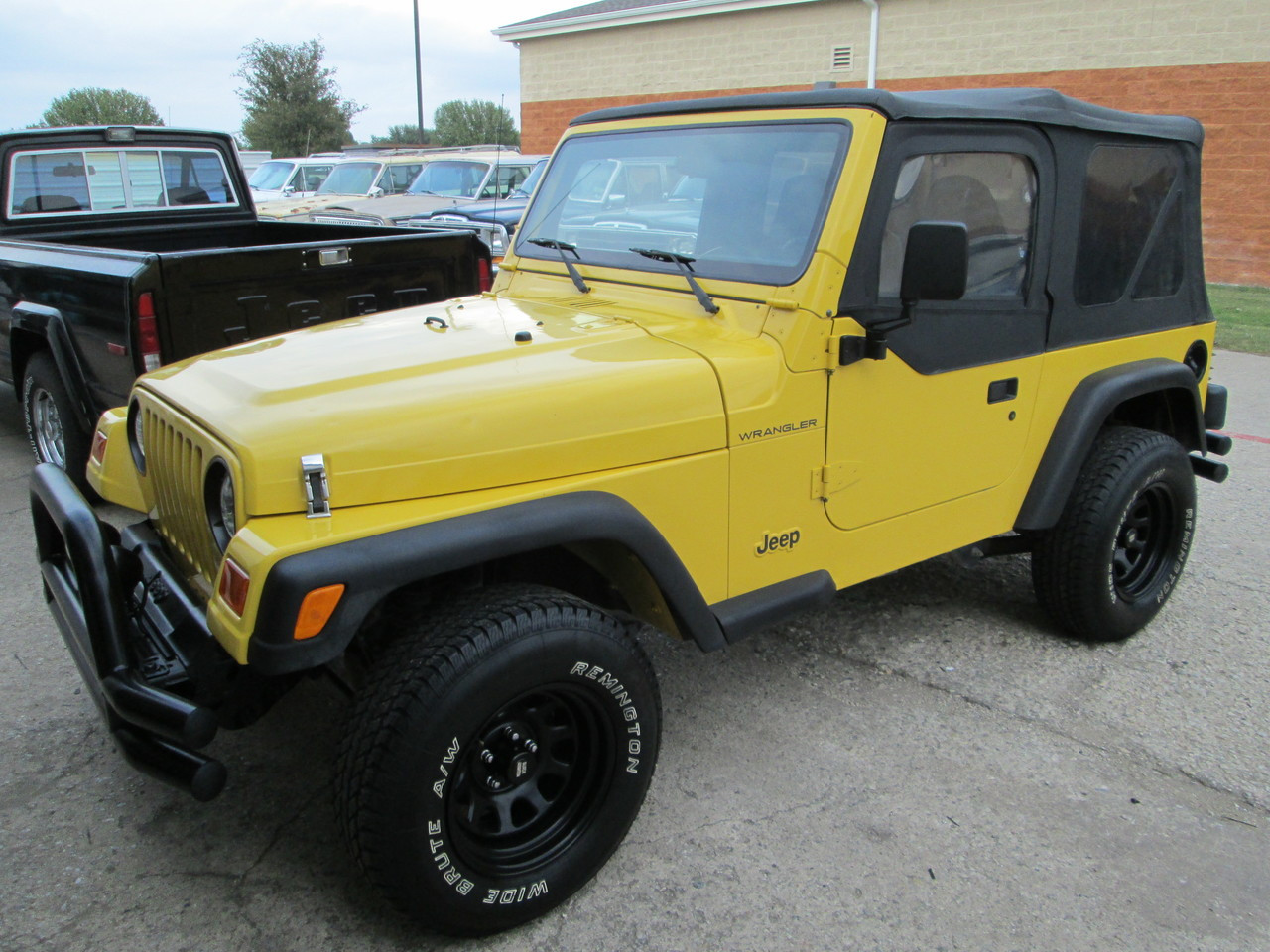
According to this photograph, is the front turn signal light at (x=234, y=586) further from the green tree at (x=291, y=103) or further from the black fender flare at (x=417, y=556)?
the green tree at (x=291, y=103)

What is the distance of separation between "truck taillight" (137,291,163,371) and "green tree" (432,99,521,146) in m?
46.9

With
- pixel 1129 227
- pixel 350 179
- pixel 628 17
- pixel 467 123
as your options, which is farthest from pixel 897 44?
pixel 467 123

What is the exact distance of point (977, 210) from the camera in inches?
126

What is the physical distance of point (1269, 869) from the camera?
2.68 meters

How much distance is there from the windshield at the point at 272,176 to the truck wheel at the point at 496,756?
1579 cm

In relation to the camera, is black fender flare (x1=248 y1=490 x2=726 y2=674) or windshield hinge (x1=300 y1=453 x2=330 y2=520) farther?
windshield hinge (x1=300 y1=453 x2=330 y2=520)

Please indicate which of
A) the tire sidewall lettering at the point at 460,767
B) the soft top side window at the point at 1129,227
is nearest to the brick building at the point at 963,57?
the soft top side window at the point at 1129,227

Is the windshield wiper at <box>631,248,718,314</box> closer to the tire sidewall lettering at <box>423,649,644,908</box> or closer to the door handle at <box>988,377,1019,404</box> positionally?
the door handle at <box>988,377,1019,404</box>

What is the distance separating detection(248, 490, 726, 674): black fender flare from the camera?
202 centimetres

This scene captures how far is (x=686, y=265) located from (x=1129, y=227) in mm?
1765

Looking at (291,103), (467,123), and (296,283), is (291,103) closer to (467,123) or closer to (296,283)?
(467,123)

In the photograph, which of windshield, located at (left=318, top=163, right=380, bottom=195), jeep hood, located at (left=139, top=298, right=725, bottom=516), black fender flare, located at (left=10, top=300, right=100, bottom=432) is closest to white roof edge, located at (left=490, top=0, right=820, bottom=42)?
windshield, located at (left=318, top=163, right=380, bottom=195)

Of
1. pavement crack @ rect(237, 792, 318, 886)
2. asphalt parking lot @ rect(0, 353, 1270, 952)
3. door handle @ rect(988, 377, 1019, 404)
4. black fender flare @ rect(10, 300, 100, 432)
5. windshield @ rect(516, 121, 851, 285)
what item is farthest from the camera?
black fender flare @ rect(10, 300, 100, 432)

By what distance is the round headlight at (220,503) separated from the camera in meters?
2.32
